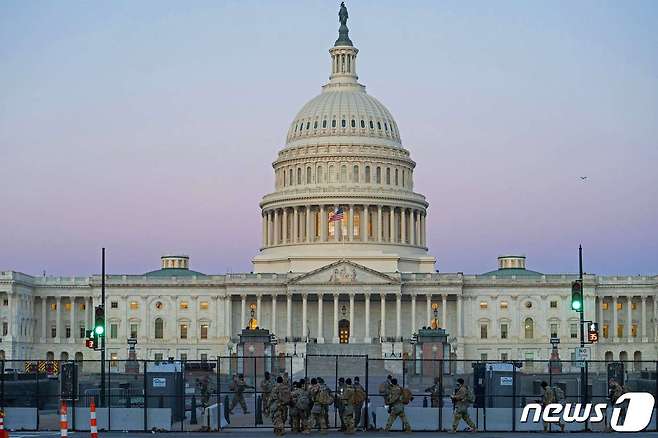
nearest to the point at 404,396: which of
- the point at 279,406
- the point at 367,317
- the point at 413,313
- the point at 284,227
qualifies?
the point at 279,406

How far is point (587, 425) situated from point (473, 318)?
112 m

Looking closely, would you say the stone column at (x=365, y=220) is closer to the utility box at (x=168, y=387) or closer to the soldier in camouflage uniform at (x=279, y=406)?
the utility box at (x=168, y=387)

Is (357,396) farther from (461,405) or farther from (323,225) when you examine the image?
(323,225)

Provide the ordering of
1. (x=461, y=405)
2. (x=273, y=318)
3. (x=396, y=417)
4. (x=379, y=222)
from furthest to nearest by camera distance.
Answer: (x=379, y=222), (x=273, y=318), (x=396, y=417), (x=461, y=405)

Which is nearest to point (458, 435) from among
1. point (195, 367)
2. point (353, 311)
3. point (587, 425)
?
point (587, 425)

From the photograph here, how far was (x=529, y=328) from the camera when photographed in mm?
174500

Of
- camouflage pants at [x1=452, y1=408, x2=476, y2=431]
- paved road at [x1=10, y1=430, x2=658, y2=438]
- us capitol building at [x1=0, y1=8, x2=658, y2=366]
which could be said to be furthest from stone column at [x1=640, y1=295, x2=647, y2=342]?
camouflage pants at [x1=452, y1=408, x2=476, y2=431]

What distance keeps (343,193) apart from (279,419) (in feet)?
410

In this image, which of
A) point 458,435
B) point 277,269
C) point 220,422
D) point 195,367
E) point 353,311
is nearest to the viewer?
point 458,435

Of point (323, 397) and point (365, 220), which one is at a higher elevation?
point (365, 220)

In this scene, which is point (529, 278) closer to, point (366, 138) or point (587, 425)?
point (366, 138)

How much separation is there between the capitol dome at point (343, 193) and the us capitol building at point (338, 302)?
0.78 feet

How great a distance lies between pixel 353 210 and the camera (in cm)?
18538

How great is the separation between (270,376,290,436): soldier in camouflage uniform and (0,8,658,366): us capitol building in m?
102
